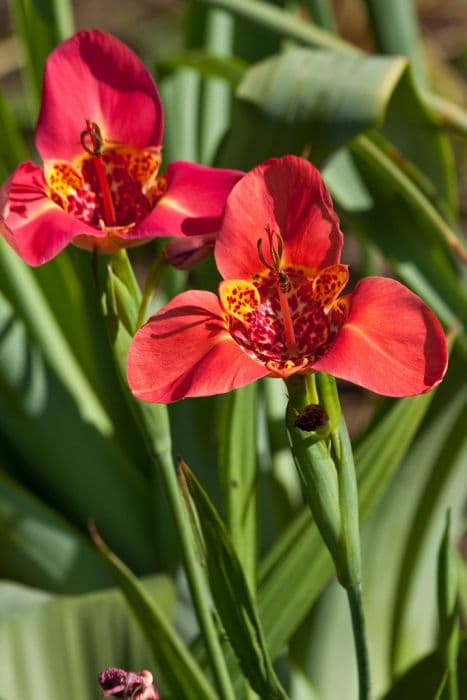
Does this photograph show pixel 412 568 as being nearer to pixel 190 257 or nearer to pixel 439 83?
pixel 190 257

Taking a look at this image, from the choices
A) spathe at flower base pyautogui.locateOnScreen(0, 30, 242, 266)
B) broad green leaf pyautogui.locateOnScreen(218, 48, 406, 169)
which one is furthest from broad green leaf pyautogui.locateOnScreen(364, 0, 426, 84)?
spathe at flower base pyautogui.locateOnScreen(0, 30, 242, 266)

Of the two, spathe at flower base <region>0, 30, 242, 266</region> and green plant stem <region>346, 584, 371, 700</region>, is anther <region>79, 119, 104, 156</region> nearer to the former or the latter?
spathe at flower base <region>0, 30, 242, 266</region>

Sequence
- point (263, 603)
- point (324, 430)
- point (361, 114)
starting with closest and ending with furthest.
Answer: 1. point (324, 430)
2. point (263, 603)
3. point (361, 114)

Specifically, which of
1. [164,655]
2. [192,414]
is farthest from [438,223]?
[164,655]

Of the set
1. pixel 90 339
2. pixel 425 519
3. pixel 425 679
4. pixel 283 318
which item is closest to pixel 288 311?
pixel 283 318

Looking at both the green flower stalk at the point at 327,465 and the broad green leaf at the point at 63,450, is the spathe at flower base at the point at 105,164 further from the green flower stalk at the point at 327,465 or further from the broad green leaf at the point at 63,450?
the broad green leaf at the point at 63,450

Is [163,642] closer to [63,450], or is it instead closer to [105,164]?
[105,164]
